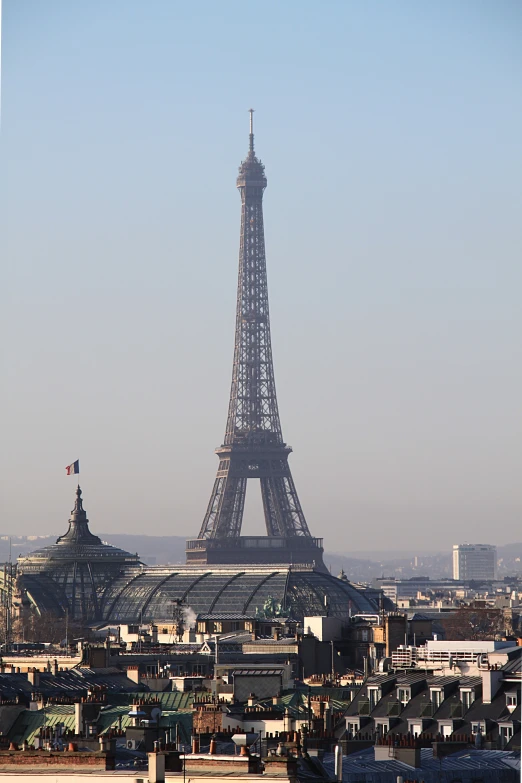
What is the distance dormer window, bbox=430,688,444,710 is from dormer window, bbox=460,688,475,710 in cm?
44

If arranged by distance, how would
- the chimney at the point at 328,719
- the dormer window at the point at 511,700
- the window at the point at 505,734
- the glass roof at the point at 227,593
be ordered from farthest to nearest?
the glass roof at the point at 227,593
the chimney at the point at 328,719
the dormer window at the point at 511,700
the window at the point at 505,734

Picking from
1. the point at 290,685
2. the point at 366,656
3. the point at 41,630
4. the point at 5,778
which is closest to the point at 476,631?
the point at 41,630

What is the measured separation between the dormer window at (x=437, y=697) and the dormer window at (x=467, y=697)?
445 millimetres

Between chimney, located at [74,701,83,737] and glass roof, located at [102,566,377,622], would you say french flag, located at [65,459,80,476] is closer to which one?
glass roof, located at [102,566,377,622]

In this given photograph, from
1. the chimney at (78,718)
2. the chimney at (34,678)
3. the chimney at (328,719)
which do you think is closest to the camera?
the chimney at (78,718)

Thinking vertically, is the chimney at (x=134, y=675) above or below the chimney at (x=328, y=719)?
above

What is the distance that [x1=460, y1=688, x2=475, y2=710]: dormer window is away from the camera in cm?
4750

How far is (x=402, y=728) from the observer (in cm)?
4709

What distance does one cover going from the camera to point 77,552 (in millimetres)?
182125

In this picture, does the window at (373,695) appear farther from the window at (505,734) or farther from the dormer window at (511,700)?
the window at (505,734)

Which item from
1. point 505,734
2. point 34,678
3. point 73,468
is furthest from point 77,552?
point 505,734

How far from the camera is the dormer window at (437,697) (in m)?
48.1

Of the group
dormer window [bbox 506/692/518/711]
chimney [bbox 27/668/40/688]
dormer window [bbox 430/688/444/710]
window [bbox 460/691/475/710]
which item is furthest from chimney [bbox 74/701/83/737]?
chimney [bbox 27/668/40/688]

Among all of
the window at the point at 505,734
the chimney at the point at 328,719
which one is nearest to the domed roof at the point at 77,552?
the chimney at the point at 328,719
